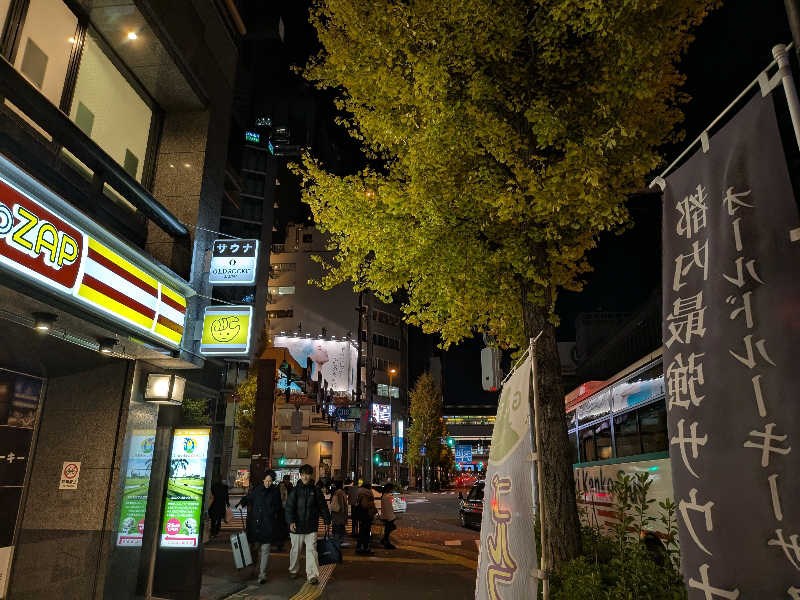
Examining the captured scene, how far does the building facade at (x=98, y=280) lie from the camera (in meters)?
5.59

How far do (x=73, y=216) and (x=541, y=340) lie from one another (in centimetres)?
613

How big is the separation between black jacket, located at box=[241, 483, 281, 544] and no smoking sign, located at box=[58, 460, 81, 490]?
3544 mm

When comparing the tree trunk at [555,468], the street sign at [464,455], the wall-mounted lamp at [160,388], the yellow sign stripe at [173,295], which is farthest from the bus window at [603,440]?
the street sign at [464,455]

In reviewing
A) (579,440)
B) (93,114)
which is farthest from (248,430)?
(93,114)

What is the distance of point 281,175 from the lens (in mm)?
65625

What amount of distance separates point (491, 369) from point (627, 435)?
3.00 meters

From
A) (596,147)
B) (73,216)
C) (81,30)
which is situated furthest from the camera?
(81,30)

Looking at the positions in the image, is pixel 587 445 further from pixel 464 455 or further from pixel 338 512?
pixel 464 455

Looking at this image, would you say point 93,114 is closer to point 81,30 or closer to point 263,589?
point 81,30

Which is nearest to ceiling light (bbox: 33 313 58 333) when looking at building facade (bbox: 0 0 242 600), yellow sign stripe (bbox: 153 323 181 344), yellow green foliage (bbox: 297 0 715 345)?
building facade (bbox: 0 0 242 600)

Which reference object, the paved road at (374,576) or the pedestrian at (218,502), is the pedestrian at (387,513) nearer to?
the paved road at (374,576)

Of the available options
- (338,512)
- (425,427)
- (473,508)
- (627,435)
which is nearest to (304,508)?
(338,512)

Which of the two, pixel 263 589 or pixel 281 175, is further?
pixel 281 175

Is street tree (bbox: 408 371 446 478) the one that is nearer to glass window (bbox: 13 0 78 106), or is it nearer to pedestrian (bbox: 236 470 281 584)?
pedestrian (bbox: 236 470 281 584)
